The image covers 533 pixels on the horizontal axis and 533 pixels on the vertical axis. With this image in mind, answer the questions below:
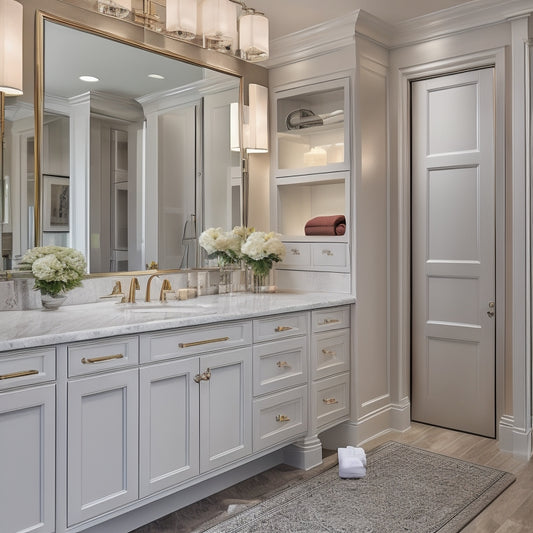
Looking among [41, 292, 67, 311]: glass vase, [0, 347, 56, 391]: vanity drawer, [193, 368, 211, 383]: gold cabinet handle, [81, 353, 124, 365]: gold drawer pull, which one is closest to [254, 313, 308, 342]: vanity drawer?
[193, 368, 211, 383]: gold cabinet handle

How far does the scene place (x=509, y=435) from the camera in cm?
311

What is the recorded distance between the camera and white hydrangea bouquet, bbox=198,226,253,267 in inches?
126

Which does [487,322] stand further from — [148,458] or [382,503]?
[148,458]

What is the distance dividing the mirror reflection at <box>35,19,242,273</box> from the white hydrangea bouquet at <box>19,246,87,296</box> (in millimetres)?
134

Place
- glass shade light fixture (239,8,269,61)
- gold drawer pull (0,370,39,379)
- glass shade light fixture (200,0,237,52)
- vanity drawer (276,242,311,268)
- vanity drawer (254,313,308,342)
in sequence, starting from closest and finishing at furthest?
gold drawer pull (0,370,39,379), vanity drawer (254,313,308,342), glass shade light fixture (200,0,237,52), glass shade light fixture (239,8,269,61), vanity drawer (276,242,311,268)

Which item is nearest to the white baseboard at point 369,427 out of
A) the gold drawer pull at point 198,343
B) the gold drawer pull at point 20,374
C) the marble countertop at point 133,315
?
the marble countertop at point 133,315

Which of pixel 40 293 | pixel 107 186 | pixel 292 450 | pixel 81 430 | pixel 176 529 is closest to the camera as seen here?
pixel 81 430

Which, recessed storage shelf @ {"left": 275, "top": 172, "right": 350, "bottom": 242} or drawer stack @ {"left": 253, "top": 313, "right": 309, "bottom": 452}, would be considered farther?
recessed storage shelf @ {"left": 275, "top": 172, "right": 350, "bottom": 242}

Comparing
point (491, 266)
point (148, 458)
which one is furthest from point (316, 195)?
point (148, 458)

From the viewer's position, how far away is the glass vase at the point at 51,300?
2424mm

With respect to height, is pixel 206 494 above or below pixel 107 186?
below

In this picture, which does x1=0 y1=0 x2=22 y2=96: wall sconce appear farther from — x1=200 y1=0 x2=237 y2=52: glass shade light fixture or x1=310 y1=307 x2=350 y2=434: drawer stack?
x1=310 y1=307 x2=350 y2=434: drawer stack

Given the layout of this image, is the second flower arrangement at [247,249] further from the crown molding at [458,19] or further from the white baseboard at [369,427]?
the crown molding at [458,19]

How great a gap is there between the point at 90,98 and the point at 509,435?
285 cm
